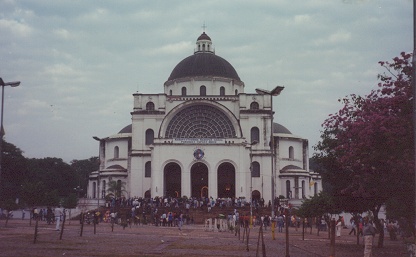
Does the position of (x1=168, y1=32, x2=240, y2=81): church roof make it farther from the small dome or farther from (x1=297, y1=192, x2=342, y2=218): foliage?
(x1=297, y1=192, x2=342, y2=218): foliage

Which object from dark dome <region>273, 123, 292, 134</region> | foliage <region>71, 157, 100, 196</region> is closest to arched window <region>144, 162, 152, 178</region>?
dark dome <region>273, 123, 292, 134</region>

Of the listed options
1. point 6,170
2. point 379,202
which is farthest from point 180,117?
point 379,202

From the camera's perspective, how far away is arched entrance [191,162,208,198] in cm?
7479

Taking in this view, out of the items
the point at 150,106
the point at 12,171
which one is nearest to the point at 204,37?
the point at 150,106

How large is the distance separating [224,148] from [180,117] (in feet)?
23.8

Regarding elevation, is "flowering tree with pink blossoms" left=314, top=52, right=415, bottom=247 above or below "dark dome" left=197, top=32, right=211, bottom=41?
below

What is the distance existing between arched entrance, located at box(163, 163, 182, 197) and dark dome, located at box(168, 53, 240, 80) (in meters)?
14.4

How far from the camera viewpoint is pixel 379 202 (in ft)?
91.9

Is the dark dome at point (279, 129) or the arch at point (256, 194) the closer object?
the arch at point (256, 194)

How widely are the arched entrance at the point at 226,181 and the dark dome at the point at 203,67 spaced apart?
14.5 meters

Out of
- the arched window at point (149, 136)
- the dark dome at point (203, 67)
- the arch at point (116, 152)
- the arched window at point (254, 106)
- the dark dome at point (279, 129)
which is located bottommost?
the arch at point (116, 152)

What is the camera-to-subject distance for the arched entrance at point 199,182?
74787mm

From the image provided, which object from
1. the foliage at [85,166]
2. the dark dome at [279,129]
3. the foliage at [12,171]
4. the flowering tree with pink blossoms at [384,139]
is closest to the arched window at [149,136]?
the dark dome at [279,129]

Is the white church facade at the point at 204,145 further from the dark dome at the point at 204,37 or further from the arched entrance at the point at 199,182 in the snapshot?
the dark dome at the point at 204,37
